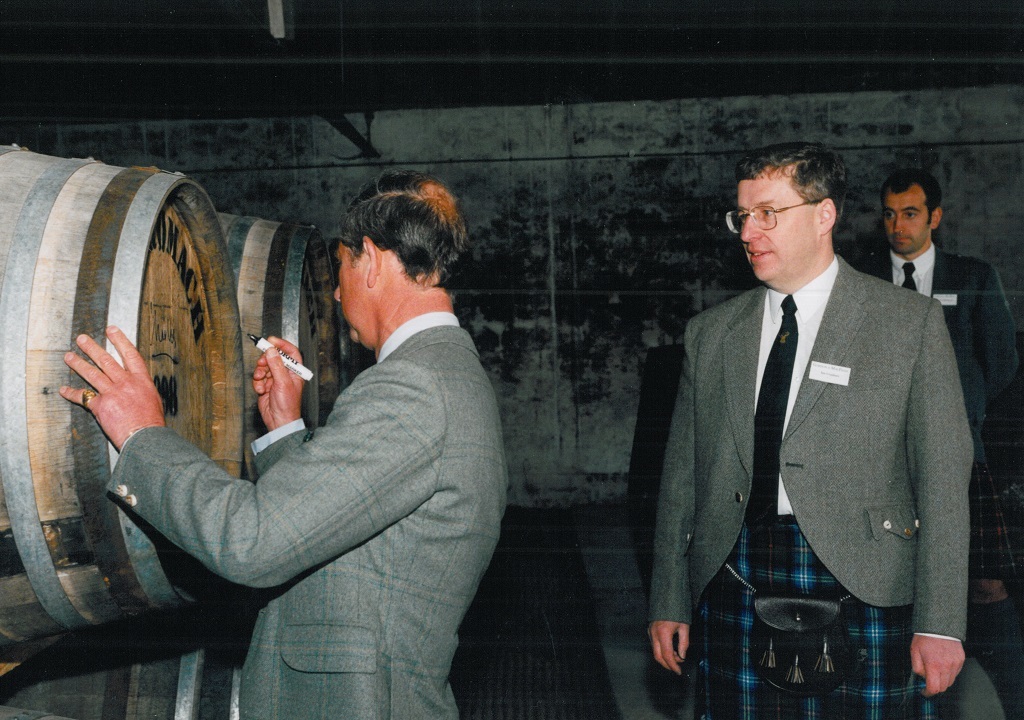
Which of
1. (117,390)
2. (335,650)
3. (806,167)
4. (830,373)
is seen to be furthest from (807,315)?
(117,390)

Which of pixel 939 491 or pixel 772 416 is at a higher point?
pixel 772 416

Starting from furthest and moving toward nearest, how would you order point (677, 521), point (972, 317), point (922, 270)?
point (922, 270), point (972, 317), point (677, 521)

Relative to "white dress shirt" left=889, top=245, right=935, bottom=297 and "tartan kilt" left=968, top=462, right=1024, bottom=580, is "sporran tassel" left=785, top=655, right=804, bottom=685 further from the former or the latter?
"white dress shirt" left=889, top=245, right=935, bottom=297

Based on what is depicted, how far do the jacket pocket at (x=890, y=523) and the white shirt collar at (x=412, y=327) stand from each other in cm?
94

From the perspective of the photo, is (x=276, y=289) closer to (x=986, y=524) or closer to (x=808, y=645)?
(x=808, y=645)

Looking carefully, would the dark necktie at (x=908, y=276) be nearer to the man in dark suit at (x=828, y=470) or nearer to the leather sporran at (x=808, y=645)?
the man in dark suit at (x=828, y=470)

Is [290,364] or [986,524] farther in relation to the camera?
[986,524]

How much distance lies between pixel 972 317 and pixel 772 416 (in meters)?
1.58

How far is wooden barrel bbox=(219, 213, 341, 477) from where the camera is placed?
96.6 inches

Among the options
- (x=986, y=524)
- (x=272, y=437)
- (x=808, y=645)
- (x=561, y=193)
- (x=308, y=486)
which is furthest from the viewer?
(x=561, y=193)

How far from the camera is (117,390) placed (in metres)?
1.21

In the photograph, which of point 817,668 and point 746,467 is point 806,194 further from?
point 817,668

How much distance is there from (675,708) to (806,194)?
2.31 meters

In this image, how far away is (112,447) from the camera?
1.29 meters
